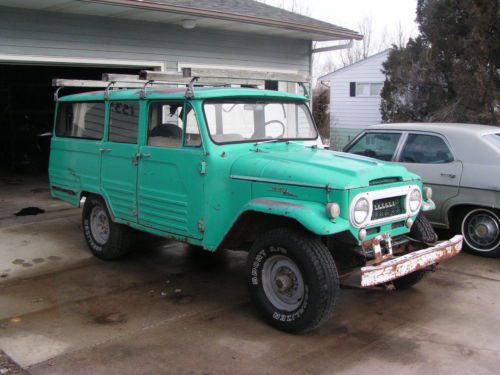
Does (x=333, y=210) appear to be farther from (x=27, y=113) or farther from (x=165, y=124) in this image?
(x=27, y=113)

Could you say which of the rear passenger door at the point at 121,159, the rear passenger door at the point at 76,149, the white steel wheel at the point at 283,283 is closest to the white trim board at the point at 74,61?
the rear passenger door at the point at 76,149

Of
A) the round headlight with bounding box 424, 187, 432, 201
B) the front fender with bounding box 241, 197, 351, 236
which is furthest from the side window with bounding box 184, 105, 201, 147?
the round headlight with bounding box 424, 187, 432, 201

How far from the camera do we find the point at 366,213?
4.41 metres

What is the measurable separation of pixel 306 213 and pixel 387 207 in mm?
936

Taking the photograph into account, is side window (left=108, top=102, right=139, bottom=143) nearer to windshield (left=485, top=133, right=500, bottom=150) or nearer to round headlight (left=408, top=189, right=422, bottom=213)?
round headlight (left=408, top=189, right=422, bottom=213)

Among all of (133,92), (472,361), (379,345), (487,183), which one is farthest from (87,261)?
(487,183)

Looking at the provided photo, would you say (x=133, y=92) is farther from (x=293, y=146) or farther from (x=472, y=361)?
(x=472, y=361)

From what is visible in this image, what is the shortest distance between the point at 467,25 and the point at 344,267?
31.7ft

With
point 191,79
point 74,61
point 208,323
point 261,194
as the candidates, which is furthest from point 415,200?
point 74,61

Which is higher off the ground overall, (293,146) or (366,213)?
(293,146)

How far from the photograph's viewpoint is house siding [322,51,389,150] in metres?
22.4

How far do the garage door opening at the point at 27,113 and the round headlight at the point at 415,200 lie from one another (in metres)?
11.6

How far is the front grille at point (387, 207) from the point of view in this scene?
459cm

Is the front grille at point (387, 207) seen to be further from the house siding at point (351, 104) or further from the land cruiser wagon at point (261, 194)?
the house siding at point (351, 104)
